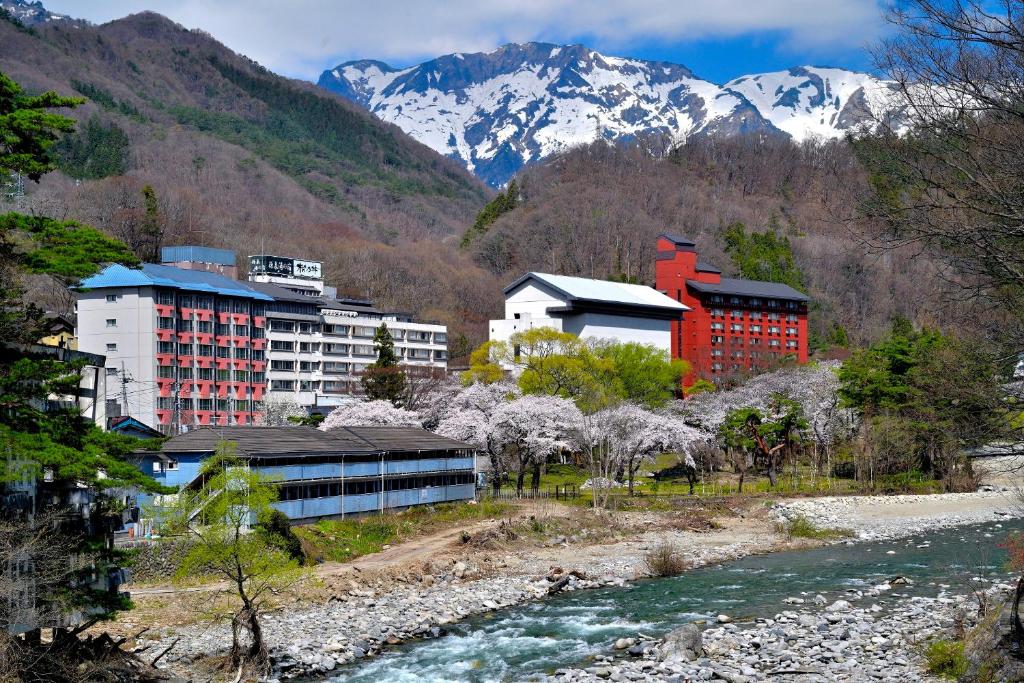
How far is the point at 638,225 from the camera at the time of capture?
13762cm

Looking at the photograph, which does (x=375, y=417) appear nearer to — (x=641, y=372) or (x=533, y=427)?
(x=533, y=427)

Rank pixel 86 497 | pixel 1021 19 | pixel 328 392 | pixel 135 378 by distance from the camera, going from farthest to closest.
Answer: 1. pixel 328 392
2. pixel 135 378
3. pixel 86 497
4. pixel 1021 19

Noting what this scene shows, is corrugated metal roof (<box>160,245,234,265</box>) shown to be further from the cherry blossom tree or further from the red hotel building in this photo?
the red hotel building

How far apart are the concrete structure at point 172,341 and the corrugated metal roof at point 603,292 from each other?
74.4 feet

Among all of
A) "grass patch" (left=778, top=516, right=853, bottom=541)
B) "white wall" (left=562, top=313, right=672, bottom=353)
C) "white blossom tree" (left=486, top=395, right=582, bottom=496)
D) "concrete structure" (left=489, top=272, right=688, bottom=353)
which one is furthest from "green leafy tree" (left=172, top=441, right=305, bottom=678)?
"concrete structure" (left=489, top=272, right=688, bottom=353)

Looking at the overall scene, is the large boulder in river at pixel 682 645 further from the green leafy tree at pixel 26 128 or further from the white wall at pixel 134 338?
the white wall at pixel 134 338

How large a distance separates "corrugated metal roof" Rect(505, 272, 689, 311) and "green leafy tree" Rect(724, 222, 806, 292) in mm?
30579

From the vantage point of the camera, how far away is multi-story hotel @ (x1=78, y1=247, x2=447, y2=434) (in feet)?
199

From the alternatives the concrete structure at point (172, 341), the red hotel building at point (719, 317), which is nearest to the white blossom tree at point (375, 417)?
the concrete structure at point (172, 341)

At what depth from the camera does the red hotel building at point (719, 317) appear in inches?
3501

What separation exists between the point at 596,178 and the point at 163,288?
11569 centimetres

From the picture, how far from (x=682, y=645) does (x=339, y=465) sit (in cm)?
1909

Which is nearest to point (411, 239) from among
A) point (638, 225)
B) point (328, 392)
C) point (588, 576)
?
point (638, 225)

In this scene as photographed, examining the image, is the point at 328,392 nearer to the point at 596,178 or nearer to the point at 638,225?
the point at 638,225
